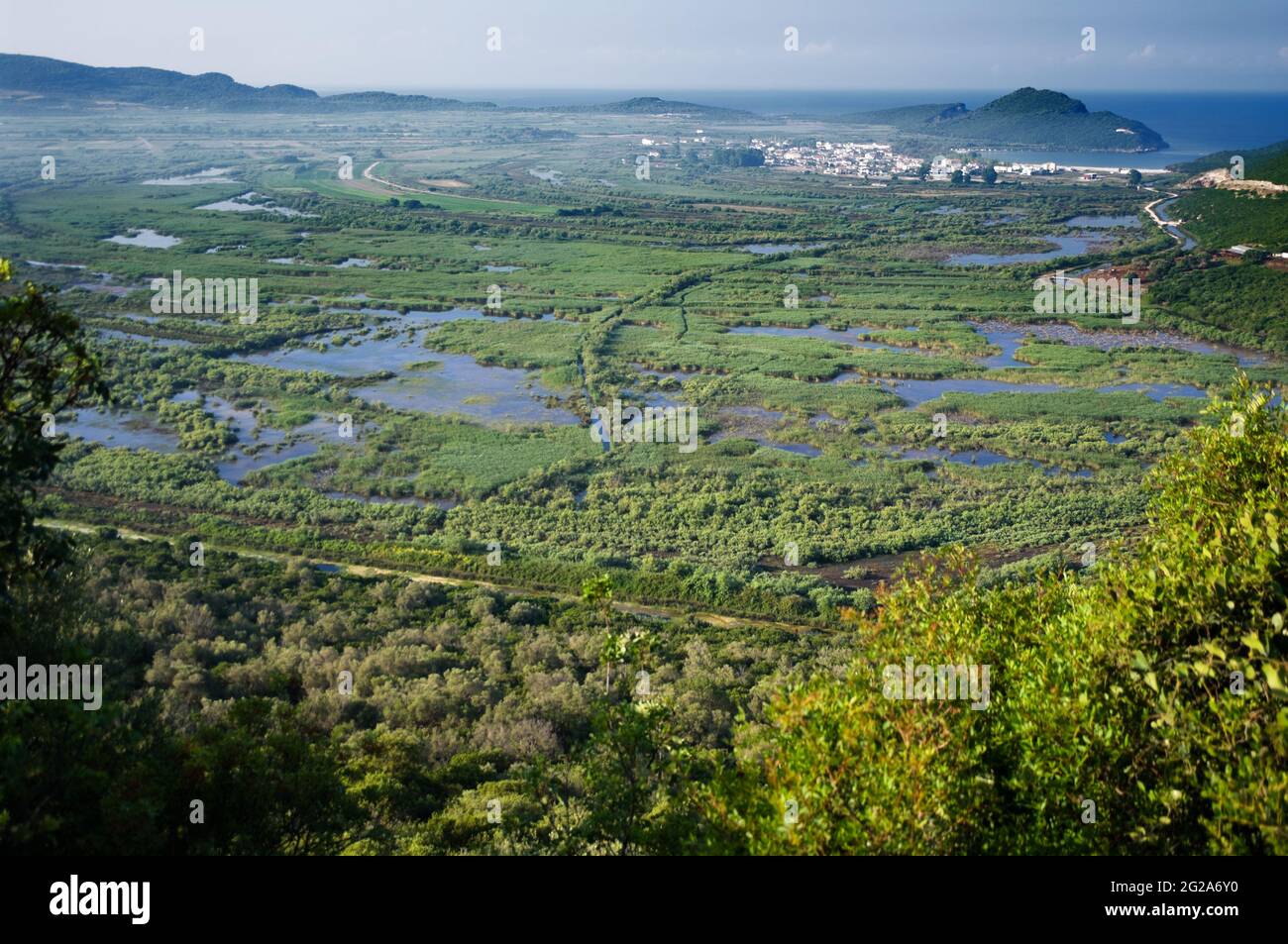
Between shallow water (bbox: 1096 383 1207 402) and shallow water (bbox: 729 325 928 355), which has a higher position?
shallow water (bbox: 729 325 928 355)

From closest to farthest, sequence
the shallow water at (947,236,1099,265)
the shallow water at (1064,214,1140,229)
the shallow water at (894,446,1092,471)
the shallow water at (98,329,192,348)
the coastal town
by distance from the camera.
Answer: the shallow water at (894,446,1092,471), the shallow water at (98,329,192,348), the shallow water at (947,236,1099,265), the shallow water at (1064,214,1140,229), the coastal town

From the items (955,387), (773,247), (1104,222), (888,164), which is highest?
(888,164)

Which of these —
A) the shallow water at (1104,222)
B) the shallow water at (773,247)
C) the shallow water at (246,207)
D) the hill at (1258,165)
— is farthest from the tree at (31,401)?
the hill at (1258,165)

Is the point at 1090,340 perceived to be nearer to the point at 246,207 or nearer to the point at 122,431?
the point at 122,431

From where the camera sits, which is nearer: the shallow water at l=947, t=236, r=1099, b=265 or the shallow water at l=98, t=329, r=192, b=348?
the shallow water at l=98, t=329, r=192, b=348

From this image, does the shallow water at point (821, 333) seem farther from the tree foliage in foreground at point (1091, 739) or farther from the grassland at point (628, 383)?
the tree foliage in foreground at point (1091, 739)

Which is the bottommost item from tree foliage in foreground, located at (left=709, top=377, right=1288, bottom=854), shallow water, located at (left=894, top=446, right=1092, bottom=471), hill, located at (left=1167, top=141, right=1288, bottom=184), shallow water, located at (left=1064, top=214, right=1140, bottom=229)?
shallow water, located at (left=894, top=446, right=1092, bottom=471)

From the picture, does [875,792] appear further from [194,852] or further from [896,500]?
[896,500]

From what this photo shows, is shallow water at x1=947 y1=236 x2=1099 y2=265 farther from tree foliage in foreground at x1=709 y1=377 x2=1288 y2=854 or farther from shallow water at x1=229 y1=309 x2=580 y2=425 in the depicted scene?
tree foliage in foreground at x1=709 y1=377 x2=1288 y2=854

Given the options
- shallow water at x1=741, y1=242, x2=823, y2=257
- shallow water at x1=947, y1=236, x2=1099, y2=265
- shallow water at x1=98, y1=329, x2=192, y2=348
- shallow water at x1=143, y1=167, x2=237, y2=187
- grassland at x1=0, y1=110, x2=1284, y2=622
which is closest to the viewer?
grassland at x1=0, y1=110, x2=1284, y2=622

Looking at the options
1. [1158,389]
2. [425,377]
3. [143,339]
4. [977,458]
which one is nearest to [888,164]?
[1158,389]

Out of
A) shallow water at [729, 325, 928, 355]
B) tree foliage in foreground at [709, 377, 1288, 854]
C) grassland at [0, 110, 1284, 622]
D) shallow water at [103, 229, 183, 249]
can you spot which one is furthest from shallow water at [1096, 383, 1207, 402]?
shallow water at [103, 229, 183, 249]
